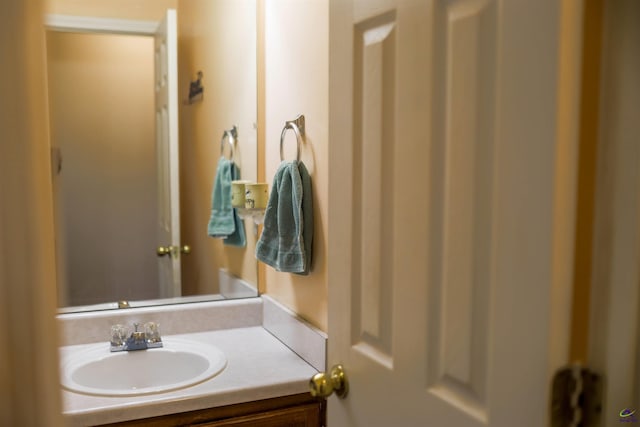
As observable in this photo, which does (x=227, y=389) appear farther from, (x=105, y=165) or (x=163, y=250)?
(x=105, y=165)

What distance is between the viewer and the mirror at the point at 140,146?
179 cm

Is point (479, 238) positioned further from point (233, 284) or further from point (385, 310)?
point (233, 284)

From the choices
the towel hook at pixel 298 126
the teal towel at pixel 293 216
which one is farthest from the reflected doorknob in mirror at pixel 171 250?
the towel hook at pixel 298 126

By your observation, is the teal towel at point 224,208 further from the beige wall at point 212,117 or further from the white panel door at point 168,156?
the white panel door at point 168,156

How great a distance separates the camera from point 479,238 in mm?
778

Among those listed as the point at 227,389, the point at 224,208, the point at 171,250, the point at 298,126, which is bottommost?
the point at 227,389

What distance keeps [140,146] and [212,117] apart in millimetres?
274

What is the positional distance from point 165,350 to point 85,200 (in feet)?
1.87

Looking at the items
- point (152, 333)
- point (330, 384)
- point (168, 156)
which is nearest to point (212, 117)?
point (168, 156)

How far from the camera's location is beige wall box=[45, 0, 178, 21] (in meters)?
1.76

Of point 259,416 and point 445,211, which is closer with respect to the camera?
point 445,211

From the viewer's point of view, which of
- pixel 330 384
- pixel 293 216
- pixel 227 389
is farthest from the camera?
pixel 293 216

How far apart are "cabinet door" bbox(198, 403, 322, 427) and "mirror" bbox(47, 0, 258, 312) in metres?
0.60

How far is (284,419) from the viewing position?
4.91ft
